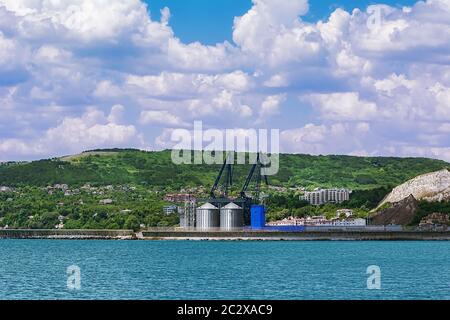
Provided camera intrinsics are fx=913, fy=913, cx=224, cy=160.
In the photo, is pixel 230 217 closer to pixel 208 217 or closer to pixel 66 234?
pixel 208 217

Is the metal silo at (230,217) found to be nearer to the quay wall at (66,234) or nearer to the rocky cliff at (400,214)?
the quay wall at (66,234)

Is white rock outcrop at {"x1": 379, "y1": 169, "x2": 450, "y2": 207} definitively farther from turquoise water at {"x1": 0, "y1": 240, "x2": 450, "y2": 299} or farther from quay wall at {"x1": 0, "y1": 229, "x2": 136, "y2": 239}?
turquoise water at {"x1": 0, "y1": 240, "x2": 450, "y2": 299}

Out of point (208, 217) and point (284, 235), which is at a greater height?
point (208, 217)

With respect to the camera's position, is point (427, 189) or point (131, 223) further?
point (427, 189)

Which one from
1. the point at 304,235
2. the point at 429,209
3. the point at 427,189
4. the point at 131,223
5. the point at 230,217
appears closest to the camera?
the point at 304,235

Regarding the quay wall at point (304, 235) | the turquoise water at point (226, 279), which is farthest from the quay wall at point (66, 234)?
the turquoise water at point (226, 279)

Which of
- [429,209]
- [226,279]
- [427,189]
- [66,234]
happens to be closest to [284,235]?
[429,209]
